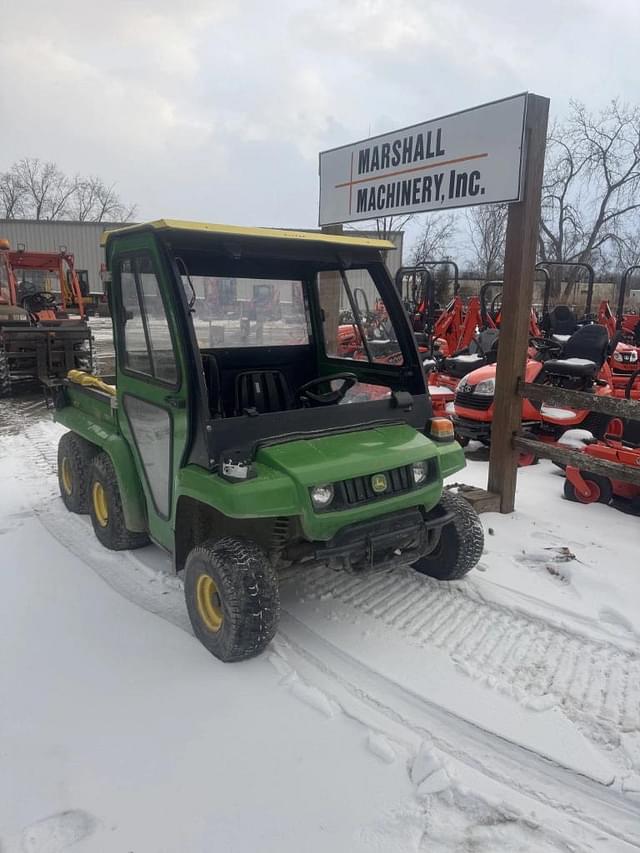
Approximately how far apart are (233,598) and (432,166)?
348 centimetres

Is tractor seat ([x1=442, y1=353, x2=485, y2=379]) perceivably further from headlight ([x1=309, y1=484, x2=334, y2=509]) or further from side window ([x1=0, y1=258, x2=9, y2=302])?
side window ([x1=0, y1=258, x2=9, y2=302])

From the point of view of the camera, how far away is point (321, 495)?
2807 millimetres

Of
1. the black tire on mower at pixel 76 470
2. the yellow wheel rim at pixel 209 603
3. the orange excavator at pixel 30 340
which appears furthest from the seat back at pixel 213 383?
the orange excavator at pixel 30 340

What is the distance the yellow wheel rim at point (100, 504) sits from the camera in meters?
4.08

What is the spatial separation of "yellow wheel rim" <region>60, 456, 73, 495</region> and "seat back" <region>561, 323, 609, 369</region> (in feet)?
17.0

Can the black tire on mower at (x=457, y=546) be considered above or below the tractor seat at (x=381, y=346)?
below

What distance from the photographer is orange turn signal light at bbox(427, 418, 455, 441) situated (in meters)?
3.50

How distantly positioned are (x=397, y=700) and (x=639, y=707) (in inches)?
38.8

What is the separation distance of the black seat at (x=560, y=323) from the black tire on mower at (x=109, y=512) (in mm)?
7586

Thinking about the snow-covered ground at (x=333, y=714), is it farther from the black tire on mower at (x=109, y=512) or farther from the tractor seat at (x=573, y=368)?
the tractor seat at (x=573, y=368)

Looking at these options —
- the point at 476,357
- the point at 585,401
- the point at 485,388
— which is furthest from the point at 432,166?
the point at 476,357

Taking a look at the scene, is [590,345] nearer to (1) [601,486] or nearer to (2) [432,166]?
(1) [601,486]

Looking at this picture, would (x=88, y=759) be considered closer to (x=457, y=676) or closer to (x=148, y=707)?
(x=148, y=707)

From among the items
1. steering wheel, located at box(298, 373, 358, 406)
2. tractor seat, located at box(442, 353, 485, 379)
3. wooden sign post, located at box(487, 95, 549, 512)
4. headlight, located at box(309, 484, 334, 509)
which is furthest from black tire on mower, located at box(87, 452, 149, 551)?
tractor seat, located at box(442, 353, 485, 379)
